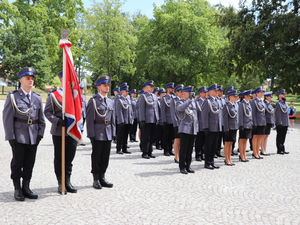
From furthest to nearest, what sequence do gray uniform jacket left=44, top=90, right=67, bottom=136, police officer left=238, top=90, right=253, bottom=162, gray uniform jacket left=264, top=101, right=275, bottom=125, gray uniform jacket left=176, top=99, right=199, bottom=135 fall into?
gray uniform jacket left=264, top=101, right=275, bottom=125, police officer left=238, top=90, right=253, bottom=162, gray uniform jacket left=176, top=99, right=199, bottom=135, gray uniform jacket left=44, top=90, right=67, bottom=136

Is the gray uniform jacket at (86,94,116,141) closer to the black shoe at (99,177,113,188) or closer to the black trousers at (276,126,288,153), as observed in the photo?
the black shoe at (99,177,113,188)

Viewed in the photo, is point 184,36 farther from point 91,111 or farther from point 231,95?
point 91,111

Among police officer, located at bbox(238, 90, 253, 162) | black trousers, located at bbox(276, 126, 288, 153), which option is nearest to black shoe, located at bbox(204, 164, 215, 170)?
police officer, located at bbox(238, 90, 253, 162)

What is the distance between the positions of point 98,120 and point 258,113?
5.80 metres

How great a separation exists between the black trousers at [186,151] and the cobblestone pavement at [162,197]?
27 centimetres

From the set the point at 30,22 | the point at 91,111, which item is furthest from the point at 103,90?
A: the point at 30,22

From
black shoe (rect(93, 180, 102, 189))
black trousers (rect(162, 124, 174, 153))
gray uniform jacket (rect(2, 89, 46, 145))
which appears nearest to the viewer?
gray uniform jacket (rect(2, 89, 46, 145))

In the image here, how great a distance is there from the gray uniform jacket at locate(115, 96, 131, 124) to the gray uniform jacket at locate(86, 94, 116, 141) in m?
4.42

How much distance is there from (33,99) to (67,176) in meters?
1.50

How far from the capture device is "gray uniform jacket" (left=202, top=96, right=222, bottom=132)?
8.45 metres

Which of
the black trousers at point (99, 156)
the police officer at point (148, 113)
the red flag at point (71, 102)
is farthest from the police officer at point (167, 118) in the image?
the red flag at point (71, 102)

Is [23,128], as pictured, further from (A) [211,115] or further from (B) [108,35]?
(B) [108,35]

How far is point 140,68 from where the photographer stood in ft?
145

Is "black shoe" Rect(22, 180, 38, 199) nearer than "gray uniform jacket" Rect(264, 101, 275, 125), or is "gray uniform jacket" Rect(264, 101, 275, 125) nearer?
"black shoe" Rect(22, 180, 38, 199)
